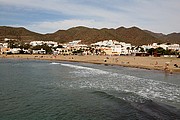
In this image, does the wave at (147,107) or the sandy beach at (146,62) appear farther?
the sandy beach at (146,62)

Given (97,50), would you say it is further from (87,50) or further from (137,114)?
(137,114)

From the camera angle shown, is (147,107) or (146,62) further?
(146,62)

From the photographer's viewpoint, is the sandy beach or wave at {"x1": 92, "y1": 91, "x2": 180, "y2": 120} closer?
wave at {"x1": 92, "y1": 91, "x2": 180, "y2": 120}

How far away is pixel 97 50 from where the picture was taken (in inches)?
4390

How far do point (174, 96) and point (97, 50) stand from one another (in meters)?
95.3

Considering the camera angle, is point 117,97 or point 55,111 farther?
point 117,97

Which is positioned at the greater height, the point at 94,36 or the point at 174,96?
the point at 94,36

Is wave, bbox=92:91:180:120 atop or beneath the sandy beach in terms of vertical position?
beneath

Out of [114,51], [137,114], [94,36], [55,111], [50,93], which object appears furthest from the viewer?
[94,36]

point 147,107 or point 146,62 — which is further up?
point 146,62

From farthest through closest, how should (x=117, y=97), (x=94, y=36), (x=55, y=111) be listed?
(x=94, y=36)
(x=117, y=97)
(x=55, y=111)

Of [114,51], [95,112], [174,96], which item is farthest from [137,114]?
[114,51]

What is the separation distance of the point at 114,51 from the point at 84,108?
9737cm

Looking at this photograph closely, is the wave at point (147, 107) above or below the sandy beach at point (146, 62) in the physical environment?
below
